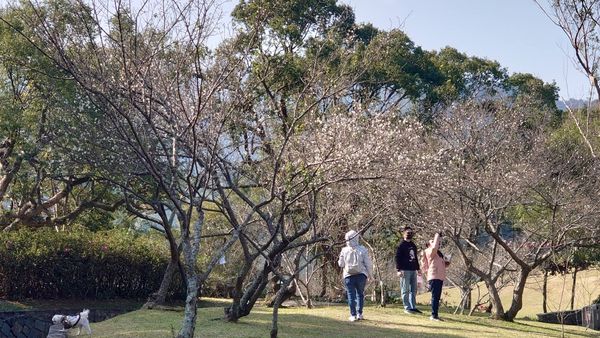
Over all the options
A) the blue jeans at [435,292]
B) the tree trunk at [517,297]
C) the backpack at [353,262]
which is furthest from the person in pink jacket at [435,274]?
the tree trunk at [517,297]

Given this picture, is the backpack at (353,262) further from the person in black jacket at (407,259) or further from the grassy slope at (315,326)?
the person in black jacket at (407,259)

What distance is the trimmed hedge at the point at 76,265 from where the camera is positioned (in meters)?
15.9

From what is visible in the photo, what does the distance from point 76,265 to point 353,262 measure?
8010 millimetres

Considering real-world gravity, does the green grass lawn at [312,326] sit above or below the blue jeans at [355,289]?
below

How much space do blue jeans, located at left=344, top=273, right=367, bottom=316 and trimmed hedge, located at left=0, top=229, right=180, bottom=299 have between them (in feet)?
25.3

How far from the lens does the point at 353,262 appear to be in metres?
11.5

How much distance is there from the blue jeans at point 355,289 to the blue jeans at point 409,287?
1513 millimetres

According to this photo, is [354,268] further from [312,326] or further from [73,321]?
[73,321]

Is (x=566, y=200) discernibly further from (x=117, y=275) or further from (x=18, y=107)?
(x=18, y=107)

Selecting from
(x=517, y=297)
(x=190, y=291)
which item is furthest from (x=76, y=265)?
(x=517, y=297)

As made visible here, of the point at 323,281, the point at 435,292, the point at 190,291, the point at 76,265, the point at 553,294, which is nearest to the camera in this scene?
the point at 190,291

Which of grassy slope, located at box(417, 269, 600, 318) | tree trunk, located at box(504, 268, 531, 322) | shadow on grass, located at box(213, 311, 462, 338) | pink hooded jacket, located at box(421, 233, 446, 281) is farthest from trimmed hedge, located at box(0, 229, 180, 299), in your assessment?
grassy slope, located at box(417, 269, 600, 318)

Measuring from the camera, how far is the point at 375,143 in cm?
986

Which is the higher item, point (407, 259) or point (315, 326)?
point (407, 259)
